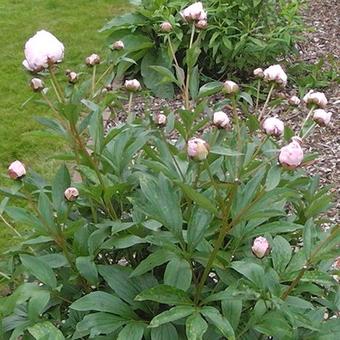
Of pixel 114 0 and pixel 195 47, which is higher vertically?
pixel 195 47

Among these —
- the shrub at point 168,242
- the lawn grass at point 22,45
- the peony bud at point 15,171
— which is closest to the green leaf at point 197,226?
the shrub at point 168,242

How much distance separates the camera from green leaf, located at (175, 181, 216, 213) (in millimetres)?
1671

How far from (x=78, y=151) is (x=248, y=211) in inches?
22.8

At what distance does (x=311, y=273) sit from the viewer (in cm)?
189

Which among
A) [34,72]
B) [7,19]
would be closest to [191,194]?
[34,72]

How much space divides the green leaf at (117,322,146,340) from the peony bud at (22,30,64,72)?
709 mm

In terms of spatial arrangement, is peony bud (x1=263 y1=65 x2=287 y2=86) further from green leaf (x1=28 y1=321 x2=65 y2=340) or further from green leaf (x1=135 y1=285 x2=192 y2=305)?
green leaf (x1=28 y1=321 x2=65 y2=340)

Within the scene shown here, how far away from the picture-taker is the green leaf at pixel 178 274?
181 cm

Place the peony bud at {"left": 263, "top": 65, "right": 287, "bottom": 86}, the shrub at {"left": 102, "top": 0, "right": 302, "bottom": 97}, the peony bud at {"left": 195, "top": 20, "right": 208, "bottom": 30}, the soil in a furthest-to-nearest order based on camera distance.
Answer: the shrub at {"left": 102, "top": 0, "right": 302, "bottom": 97}, the soil, the peony bud at {"left": 195, "top": 20, "right": 208, "bottom": 30}, the peony bud at {"left": 263, "top": 65, "right": 287, "bottom": 86}

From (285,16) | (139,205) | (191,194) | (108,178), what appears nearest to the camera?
(191,194)

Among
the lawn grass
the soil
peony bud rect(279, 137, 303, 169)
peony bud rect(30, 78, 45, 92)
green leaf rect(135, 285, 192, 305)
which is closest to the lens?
peony bud rect(279, 137, 303, 169)

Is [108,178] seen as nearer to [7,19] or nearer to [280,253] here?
[280,253]

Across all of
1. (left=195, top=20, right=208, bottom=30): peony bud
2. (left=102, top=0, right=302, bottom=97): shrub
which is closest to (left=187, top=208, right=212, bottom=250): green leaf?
(left=195, top=20, right=208, bottom=30): peony bud

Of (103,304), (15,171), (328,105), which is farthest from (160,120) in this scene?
(328,105)
